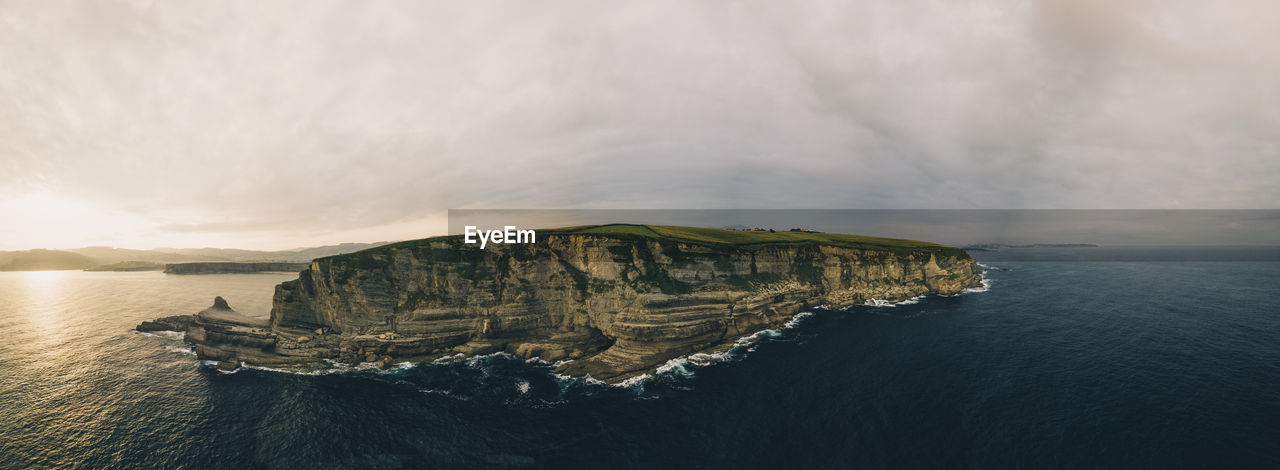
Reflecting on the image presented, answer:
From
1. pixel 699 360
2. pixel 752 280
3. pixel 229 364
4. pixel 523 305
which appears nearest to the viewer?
pixel 699 360

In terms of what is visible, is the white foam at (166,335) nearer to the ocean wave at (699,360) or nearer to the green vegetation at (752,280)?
the ocean wave at (699,360)

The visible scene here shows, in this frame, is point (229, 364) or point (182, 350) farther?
point (182, 350)

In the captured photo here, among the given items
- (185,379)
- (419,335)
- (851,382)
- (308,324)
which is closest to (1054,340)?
(851,382)

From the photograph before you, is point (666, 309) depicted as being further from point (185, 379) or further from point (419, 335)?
point (185, 379)

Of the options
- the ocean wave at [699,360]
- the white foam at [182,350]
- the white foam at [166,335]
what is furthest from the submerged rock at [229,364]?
the ocean wave at [699,360]

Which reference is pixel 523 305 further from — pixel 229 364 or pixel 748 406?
pixel 229 364

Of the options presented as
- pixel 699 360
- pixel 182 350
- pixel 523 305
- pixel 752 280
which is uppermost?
pixel 752 280

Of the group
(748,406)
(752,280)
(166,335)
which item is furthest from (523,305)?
(166,335)
